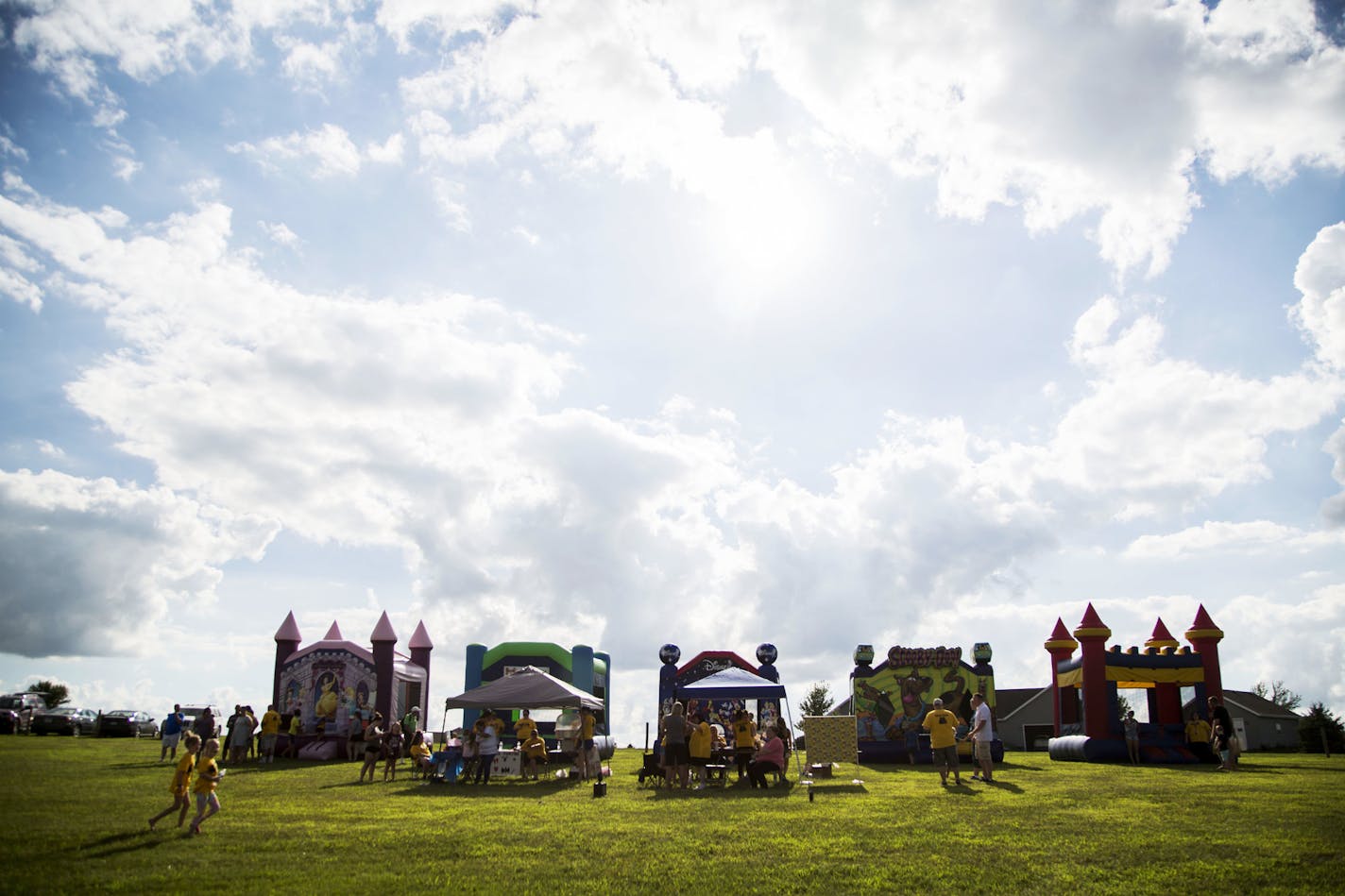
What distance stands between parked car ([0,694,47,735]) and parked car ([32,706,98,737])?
497 mm

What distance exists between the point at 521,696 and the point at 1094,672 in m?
19.3

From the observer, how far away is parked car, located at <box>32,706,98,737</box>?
40.0 metres

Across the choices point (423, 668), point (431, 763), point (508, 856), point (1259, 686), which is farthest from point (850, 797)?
point (1259, 686)

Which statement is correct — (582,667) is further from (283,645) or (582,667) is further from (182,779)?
(182,779)

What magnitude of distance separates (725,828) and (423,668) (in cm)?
2749

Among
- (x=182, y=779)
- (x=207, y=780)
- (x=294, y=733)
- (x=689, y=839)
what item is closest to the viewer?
(x=689, y=839)

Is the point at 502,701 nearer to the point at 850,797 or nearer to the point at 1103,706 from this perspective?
the point at 850,797

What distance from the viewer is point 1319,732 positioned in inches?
2010

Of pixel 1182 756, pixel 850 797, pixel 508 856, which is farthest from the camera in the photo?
pixel 1182 756

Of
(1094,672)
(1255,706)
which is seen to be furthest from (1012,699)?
(1094,672)

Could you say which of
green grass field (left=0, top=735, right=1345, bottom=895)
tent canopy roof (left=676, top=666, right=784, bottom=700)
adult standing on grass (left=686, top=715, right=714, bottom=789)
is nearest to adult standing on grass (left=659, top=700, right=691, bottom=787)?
adult standing on grass (left=686, top=715, right=714, bottom=789)

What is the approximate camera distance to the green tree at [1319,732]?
50.1 m

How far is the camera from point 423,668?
124ft

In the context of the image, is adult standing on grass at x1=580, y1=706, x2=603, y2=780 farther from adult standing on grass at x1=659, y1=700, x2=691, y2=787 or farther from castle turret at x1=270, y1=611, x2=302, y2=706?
castle turret at x1=270, y1=611, x2=302, y2=706
